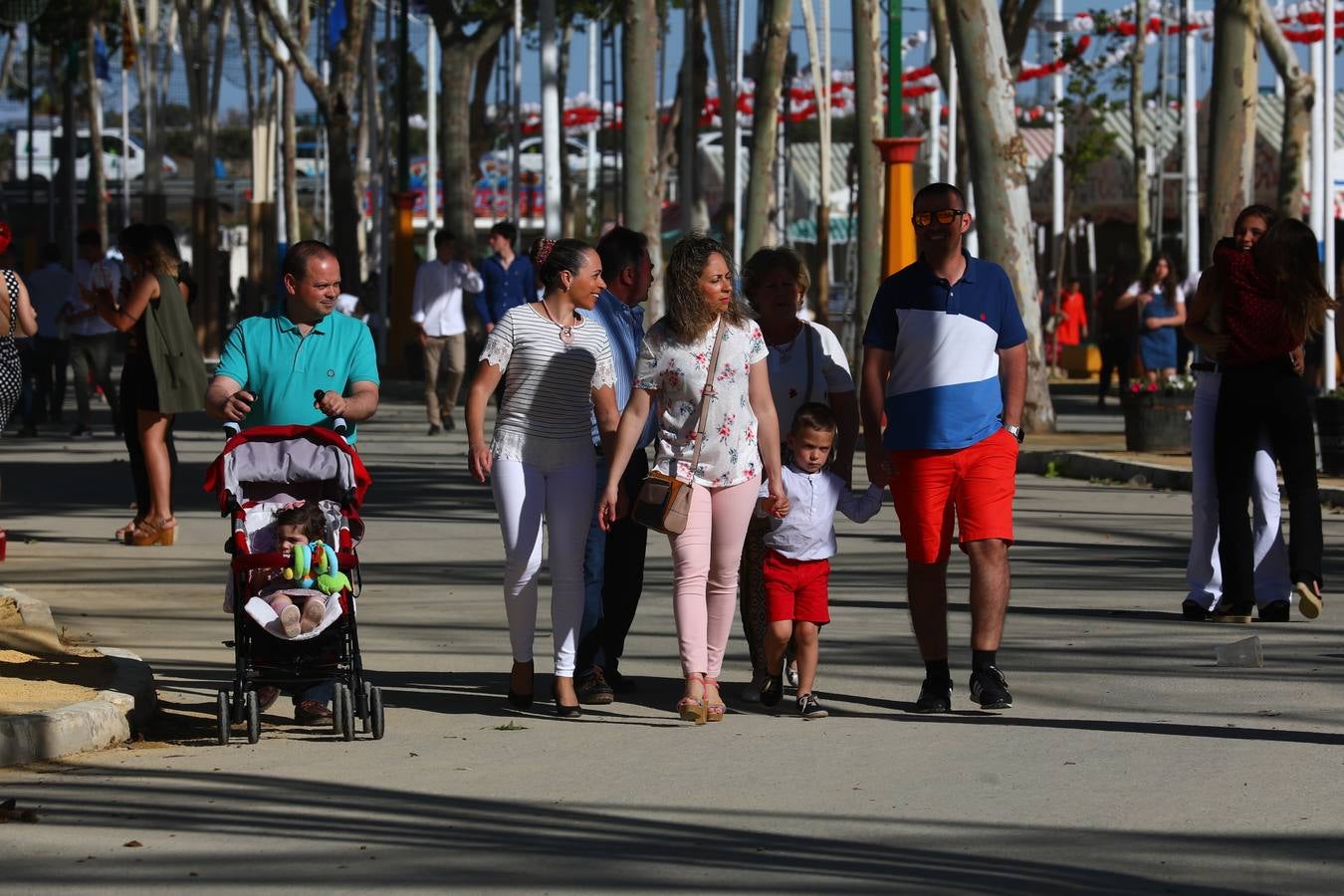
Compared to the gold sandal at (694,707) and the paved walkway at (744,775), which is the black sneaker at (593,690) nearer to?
the paved walkway at (744,775)

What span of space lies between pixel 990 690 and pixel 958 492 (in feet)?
2.46

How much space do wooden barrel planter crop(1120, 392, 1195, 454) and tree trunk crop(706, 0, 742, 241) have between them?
722 inches

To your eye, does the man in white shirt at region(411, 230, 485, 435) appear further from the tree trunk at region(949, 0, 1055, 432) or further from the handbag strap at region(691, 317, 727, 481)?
the handbag strap at region(691, 317, 727, 481)

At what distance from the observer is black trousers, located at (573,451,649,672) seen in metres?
9.62

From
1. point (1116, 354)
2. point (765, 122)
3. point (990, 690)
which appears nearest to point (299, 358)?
point (990, 690)

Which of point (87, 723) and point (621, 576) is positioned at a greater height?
point (621, 576)

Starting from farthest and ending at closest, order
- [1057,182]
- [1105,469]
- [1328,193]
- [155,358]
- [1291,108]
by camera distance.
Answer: [1057,182]
[1291,108]
[1328,193]
[1105,469]
[155,358]

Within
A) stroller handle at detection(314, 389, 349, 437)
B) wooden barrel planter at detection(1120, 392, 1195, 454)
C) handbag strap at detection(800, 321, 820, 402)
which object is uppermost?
handbag strap at detection(800, 321, 820, 402)

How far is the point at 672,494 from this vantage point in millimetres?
8758

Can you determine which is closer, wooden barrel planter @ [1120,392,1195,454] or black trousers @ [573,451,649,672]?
black trousers @ [573,451,649,672]

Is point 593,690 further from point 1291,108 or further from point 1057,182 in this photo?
point 1057,182

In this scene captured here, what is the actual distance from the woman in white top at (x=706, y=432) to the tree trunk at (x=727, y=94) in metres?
30.5

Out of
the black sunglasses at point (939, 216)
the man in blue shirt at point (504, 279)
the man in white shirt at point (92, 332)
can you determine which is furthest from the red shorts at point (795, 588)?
the man in white shirt at point (92, 332)

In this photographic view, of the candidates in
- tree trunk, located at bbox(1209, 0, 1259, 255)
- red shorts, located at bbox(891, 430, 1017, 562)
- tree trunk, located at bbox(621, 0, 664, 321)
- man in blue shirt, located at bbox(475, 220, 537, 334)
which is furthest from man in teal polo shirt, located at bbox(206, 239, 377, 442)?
tree trunk, located at bbox(621, 0, 664, 321)
